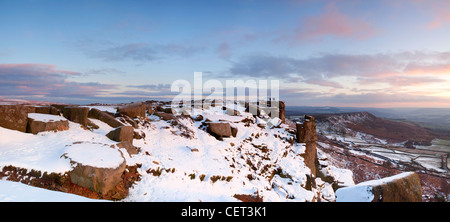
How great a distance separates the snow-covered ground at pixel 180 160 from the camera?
950 centimetres

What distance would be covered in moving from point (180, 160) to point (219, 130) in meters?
8.88

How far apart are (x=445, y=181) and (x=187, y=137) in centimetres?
7024

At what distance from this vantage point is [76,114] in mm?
14992

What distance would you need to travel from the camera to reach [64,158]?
376 inches

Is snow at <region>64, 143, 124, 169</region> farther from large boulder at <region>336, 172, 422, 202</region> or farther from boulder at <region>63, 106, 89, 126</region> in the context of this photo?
large boulder at <region>336, 172, 422, 202</region>

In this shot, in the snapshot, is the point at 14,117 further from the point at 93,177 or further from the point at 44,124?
the point at 93,177

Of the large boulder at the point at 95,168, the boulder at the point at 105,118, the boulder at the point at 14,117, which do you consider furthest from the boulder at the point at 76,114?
the large boulder at the point at 95,168

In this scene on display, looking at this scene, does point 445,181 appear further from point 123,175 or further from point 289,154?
point 123,175

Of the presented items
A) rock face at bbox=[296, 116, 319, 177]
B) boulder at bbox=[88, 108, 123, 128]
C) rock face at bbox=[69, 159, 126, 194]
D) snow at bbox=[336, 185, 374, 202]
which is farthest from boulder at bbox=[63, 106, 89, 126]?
rock face at bbox=[296, 116, 319, 177]

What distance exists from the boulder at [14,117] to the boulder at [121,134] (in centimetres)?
468

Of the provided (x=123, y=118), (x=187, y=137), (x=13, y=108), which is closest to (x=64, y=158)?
(x=13, y=108)

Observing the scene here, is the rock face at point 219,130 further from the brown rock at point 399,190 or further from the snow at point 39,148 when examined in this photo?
the brown rock at point 399,190

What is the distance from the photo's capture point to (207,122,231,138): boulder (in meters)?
22.9

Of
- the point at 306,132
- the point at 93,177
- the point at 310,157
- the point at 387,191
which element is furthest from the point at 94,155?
the point at 310,157
